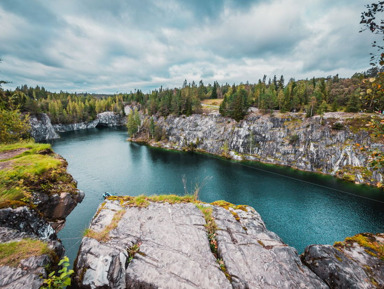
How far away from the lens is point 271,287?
6.20 metres

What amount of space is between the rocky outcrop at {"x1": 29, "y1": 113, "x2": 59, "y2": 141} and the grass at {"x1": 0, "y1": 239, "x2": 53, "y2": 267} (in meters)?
102

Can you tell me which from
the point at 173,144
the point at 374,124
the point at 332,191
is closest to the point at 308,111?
the point at 332,191

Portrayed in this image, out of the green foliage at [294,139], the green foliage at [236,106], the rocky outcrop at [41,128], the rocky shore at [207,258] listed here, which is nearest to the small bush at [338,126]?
the green foliage at [294,139]

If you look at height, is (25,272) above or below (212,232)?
above

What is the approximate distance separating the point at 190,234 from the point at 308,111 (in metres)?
67.0

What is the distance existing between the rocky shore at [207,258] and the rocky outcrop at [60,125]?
9901cm

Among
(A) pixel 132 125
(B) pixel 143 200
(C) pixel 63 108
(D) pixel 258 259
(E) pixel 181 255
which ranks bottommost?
(A) pixel 132 125

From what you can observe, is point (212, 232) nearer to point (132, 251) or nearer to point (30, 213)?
point (132, 251)

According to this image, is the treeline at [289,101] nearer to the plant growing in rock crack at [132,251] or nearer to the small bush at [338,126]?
the small bush at [338,126]

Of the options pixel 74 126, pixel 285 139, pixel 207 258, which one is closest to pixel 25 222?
pixel 207 258

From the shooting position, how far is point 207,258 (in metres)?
7.16

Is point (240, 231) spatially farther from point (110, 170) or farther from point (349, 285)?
point (110, 170)

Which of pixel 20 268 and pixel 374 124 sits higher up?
pixel 374 124

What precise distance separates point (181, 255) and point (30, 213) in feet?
21.8
